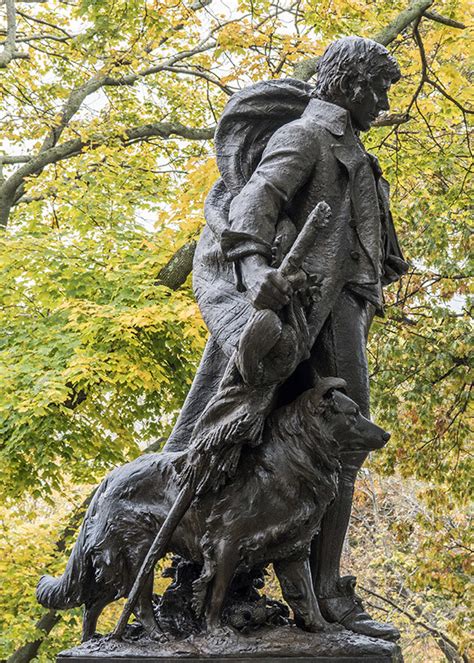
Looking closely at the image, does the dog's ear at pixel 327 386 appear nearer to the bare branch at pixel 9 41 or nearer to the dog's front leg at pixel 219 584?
the dog's front leg at pixel 219 584

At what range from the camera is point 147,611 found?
3.94 m

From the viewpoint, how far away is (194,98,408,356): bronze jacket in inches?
162

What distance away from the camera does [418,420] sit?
37.6 feet

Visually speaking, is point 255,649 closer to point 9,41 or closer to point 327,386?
point 327,386

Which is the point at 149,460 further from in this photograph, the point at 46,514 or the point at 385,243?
the point at 46,514

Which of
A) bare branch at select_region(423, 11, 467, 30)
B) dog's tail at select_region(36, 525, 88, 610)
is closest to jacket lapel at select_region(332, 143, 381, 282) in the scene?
dog's tail at select_region(36, 525, 88, 610)

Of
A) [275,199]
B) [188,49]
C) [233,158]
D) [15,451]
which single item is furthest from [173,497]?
[188,49]

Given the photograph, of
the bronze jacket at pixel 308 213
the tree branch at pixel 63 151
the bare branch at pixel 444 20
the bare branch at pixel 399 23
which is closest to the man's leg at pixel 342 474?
the bronze jacket at pixel 308 213

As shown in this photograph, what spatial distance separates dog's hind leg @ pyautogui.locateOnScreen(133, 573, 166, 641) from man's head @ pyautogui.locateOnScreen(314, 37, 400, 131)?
2.14 metres

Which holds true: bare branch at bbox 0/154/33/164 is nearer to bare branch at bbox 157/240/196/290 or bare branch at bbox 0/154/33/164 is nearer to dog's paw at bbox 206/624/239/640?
bare branch at bbox 157/240/196/290

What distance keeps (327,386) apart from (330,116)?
1211 millimetres

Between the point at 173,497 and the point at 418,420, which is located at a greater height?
the point at 418,420

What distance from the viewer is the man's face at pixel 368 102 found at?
→ 4363 millimetres

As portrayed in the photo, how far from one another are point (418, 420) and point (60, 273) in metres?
4.31
